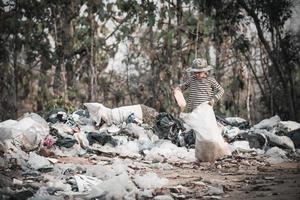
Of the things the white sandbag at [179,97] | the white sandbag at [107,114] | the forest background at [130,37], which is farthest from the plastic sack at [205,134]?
the forest background at [130,37]

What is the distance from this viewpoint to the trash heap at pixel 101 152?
4.46 meters

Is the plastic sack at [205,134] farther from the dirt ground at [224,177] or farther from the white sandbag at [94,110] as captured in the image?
the white sandbag at [94,110]

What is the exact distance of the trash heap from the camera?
176 inches

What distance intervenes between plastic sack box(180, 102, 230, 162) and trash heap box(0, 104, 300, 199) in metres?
0.16

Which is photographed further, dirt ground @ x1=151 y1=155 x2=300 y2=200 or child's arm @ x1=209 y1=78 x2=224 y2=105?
child's arm @ x1=209 y1=78 x2=224 y2=105

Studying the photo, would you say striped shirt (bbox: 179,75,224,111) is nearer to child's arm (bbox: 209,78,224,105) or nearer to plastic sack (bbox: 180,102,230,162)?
child's arm (bbox: 209,78,224,105)

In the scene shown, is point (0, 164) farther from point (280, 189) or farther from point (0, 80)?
point (0, 80)

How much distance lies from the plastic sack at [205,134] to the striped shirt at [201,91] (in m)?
0.19

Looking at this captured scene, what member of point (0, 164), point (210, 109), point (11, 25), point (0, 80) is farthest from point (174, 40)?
point (0, 164)

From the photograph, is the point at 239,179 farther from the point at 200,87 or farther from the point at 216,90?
the point at 216,90

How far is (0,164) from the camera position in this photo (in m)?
5.62

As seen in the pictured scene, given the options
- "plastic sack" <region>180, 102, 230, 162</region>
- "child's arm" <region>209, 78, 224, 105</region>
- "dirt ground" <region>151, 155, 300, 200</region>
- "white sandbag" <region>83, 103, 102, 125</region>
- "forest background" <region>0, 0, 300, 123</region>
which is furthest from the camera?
"forest background" <region>0, 0, 300, 123</region>

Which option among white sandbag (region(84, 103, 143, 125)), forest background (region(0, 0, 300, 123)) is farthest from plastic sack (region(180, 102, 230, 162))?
forest background (region(0, 0, 300, 123))

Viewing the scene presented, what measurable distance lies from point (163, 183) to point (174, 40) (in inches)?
517
